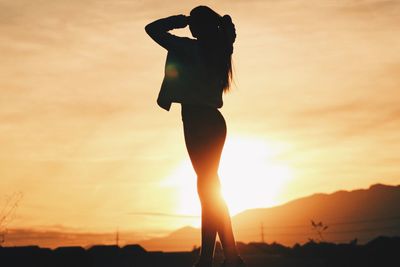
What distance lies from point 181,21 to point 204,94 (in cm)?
81

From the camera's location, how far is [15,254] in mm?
8109

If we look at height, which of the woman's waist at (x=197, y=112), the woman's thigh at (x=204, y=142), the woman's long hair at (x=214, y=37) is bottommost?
the woman's thigh at (x=204, y=142)

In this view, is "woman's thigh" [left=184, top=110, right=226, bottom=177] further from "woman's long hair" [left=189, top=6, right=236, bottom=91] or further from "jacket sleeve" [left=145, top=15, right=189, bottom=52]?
"jacket sleeve" [left=145, top=15, right=189, bottom=52]

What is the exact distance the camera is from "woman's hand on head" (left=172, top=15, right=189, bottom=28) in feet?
20.3

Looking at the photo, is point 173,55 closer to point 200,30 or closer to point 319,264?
point 200,30

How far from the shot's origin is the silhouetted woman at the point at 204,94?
19.6 ft

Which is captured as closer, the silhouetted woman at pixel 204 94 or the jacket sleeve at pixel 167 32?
the silhouetted woman at pixel 204 94

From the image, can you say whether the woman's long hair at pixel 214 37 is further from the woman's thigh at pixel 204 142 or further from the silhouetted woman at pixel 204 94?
the woman's thigh at pixel 204 142

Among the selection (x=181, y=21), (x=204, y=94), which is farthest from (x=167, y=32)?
(x=204, y=94)

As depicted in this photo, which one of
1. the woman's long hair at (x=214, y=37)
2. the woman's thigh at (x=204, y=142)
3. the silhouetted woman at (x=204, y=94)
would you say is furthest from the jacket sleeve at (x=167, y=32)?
the woman's thigh at (x=204, y=142)

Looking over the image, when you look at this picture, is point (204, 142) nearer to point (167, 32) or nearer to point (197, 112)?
point (197, 112)

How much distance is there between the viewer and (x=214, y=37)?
6.14 m

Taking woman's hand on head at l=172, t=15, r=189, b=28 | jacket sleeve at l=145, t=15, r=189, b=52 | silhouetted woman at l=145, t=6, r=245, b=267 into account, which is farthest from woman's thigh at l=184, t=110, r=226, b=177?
woman's hand on head at l=172, t=15, r=189, b=28

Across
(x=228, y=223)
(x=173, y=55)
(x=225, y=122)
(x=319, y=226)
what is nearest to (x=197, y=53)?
(x=173, y=55)
